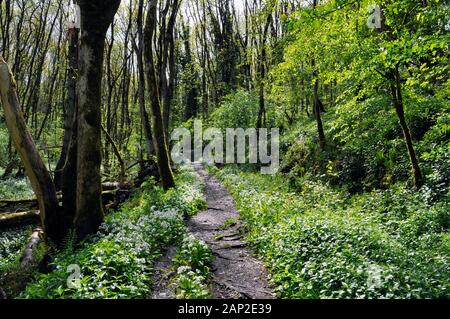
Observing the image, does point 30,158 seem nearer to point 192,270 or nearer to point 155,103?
point 192,270

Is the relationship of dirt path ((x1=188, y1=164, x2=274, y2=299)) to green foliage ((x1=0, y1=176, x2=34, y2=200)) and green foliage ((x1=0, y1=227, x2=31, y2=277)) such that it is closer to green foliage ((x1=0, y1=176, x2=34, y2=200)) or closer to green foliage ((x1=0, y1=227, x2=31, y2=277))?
green foliage ((x1=0, y1=227, x2=31, y2=277))

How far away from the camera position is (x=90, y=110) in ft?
26.0

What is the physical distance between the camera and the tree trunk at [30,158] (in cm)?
754

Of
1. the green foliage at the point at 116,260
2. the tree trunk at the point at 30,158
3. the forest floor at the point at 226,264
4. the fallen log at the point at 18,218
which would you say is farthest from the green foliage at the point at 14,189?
the forest floor at the point at 226,264

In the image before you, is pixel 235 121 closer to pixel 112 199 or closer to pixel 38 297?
pixel 112 199

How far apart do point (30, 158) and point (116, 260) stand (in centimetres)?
387

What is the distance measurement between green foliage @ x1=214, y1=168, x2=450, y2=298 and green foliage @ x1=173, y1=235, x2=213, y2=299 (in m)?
1.17

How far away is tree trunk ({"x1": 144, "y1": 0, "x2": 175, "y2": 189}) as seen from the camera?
12766 millimetres

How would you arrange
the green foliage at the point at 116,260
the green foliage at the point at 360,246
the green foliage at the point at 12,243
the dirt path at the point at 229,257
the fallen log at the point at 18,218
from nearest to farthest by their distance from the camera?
the green foliage at the point at 360,246 < the green foliage at the point at 116,260 < the dirt path at the point at 229,257 < the green foliage at the point at 12,243 < the fallen log at the point at 18,218

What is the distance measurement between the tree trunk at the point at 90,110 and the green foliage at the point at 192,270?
96.0 inches

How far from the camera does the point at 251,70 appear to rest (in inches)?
1535

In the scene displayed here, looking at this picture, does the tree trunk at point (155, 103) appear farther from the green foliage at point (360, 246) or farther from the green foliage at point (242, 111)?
the green foliage at point (242, 111)

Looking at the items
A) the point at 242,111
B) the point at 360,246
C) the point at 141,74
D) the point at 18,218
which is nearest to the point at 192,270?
the point at 360,246
